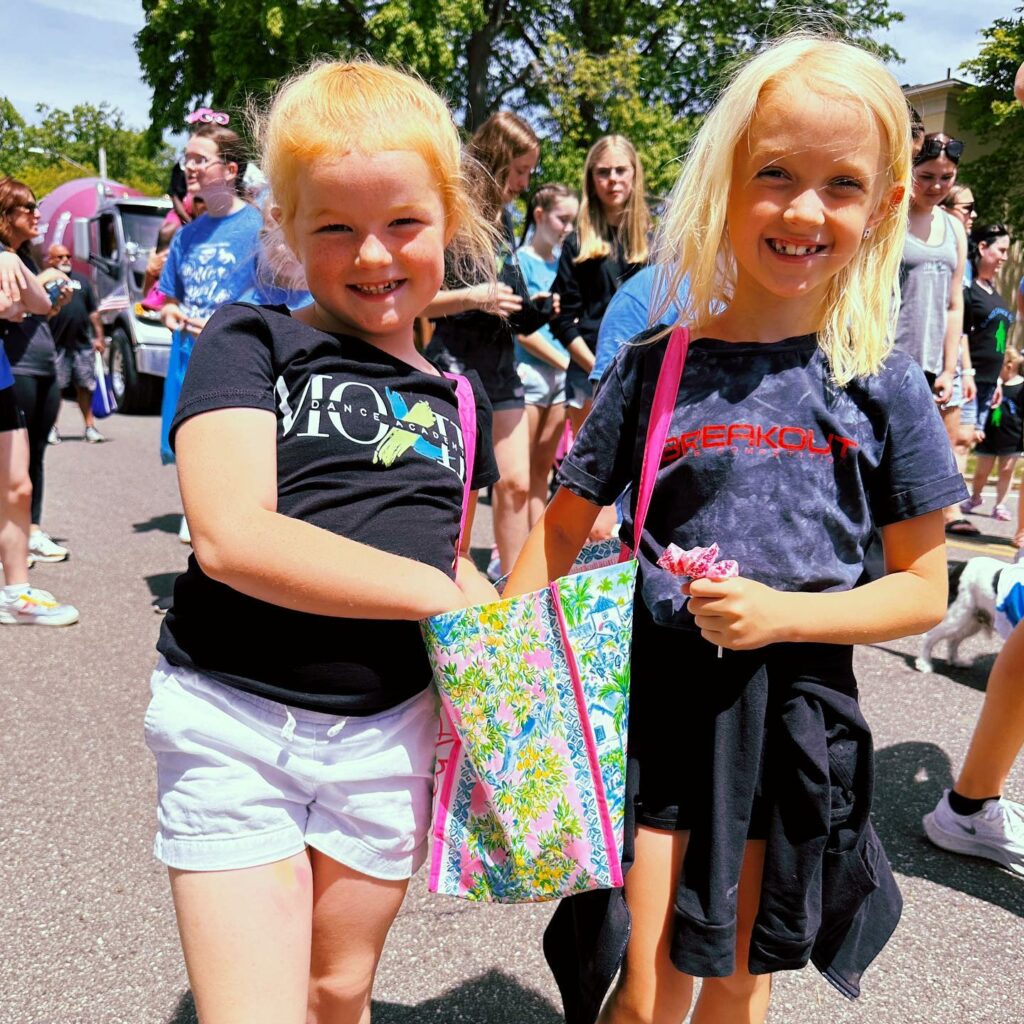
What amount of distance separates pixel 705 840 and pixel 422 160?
1060 mm

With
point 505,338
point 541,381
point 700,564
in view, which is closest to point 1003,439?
point 541,381

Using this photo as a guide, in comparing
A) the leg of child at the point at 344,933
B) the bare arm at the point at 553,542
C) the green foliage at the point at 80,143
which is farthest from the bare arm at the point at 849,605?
the green foliage at the point at 80,143

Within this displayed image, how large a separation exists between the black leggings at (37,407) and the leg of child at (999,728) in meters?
4.55

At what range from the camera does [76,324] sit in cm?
926

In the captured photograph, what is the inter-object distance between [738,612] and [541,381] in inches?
157

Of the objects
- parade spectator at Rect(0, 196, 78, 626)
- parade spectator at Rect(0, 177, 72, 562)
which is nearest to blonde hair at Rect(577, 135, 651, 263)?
parade spectator at Rect(0, 196, 78, 626)

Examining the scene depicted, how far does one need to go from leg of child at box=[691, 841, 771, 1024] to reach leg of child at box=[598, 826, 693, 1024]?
0.10 meters

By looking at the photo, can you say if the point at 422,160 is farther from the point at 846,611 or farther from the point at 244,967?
the point at 244,967

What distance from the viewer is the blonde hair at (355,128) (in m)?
1.43

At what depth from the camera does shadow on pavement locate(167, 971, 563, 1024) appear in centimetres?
218

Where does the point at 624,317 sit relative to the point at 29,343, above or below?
above

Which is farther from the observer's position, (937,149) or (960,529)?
(960,529)

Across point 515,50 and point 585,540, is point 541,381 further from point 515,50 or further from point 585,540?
point 515,50

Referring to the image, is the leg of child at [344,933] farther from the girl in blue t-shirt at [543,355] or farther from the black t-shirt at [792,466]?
the girl in blue t-shirt at [543,355]
